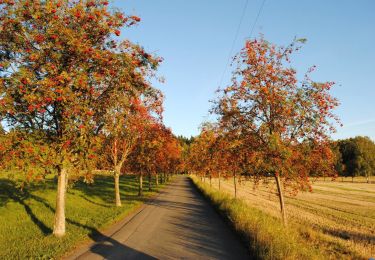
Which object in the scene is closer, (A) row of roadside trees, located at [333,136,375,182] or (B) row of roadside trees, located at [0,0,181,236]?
(B) row of roadside trees, located at [0,0,181,236]

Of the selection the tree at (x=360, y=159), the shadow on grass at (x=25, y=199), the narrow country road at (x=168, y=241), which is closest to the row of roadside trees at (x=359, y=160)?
the tree at (x=360, y=159)

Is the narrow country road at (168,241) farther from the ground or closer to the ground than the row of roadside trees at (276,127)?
closer to the ground

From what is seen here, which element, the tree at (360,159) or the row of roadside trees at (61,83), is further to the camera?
the tree at (360,159)

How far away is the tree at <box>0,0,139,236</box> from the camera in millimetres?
12086

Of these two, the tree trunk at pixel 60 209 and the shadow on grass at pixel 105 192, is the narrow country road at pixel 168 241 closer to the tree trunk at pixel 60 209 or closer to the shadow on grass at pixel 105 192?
the tree trunk at pixel 60 209

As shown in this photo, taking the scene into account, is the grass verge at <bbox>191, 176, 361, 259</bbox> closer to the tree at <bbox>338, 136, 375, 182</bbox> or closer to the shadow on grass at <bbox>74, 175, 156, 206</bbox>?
the shadow on grass at <bbox>74, 175, 156, 206</bbox>

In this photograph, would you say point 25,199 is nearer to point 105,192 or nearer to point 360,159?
point 105,192

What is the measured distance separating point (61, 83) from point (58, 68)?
831mm

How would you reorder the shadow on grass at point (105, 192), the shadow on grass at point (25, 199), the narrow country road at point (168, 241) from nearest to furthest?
the narrow country road at point (168, 241)
the shadow on grass at point (25, 199)
the shadow on grass at point (105, 192)

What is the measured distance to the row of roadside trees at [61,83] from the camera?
476 inches

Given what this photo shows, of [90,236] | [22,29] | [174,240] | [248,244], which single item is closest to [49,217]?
[90,236]

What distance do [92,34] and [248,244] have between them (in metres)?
10.7

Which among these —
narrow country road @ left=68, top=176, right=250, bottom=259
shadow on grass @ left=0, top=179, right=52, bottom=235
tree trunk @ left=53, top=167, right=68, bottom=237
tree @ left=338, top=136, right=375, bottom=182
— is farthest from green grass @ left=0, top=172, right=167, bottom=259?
tree @ left=338, top=136, right=375, bottom=182

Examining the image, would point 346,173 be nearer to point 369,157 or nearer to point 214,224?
point 369,157
